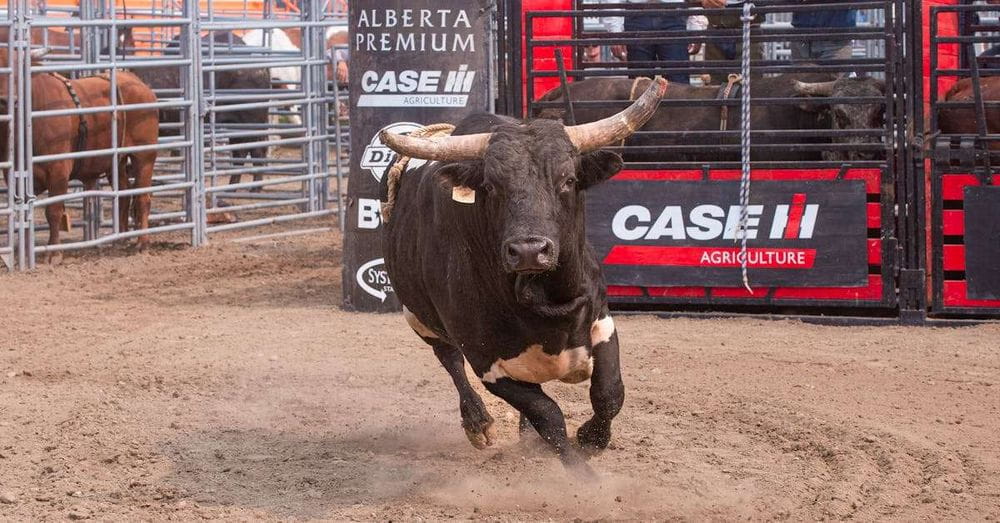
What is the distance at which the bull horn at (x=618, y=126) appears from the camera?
4684mm

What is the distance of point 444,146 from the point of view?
470cm

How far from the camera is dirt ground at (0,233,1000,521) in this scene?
15.8 feet

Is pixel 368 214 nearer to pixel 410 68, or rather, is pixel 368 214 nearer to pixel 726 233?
pixel 410 68

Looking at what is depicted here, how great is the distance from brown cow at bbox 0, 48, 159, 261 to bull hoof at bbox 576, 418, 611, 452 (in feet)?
22.8

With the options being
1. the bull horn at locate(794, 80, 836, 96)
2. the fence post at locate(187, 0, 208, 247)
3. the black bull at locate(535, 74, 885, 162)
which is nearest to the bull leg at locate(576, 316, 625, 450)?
the black bull at locate(535, 74, 885, 162)

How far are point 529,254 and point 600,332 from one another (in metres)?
0.85

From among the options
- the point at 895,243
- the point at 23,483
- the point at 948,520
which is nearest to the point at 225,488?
the point at 23,483

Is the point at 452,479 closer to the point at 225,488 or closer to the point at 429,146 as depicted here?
the point at 225,488

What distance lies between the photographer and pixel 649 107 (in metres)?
4.69

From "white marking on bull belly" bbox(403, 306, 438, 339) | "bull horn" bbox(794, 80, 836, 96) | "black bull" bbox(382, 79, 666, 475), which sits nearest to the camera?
"black bull" bbox(382, 79, 666, 475)

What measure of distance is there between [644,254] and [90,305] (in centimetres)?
375

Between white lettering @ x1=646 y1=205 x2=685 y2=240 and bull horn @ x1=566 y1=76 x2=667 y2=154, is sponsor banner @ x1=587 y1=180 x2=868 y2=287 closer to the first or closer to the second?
white lettering @ x1=646 y1=205 x2=685 y2=240

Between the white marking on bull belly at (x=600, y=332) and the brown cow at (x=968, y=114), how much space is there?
4.25m

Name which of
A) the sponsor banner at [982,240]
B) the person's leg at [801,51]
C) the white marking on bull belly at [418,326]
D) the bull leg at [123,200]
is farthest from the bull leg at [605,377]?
the bull leg at [123,200]
